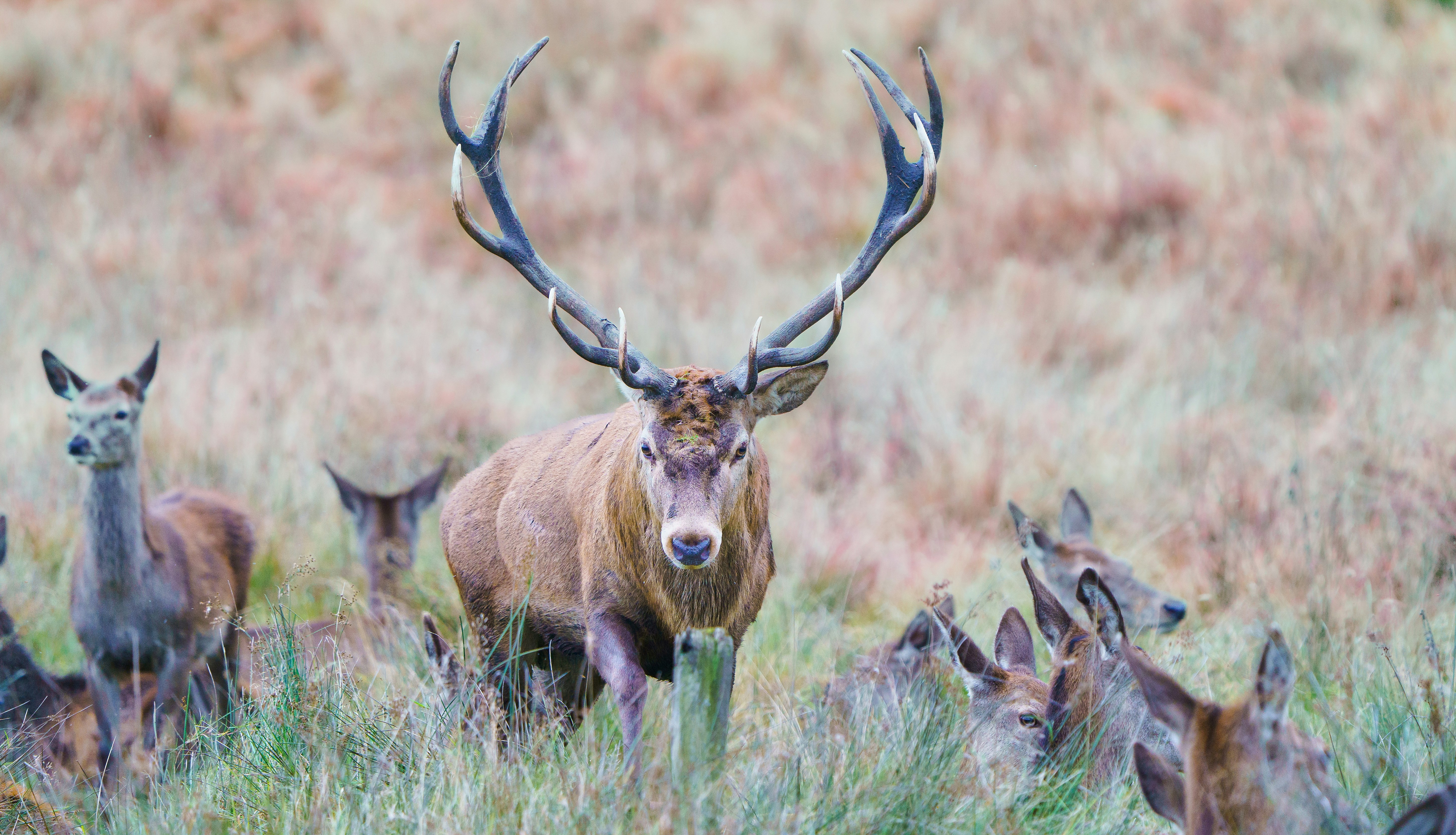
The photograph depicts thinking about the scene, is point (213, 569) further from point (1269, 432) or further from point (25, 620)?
point (1269, 432)

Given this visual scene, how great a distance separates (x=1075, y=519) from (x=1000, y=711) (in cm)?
236

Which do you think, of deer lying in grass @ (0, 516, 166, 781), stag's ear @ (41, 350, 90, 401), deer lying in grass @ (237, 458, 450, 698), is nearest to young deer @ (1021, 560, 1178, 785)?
deer lying in grass @ (237, 458, 450, 698)

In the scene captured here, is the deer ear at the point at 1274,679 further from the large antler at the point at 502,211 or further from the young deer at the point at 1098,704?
the large antler at the point at 502,211

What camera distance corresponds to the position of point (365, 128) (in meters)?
15.4

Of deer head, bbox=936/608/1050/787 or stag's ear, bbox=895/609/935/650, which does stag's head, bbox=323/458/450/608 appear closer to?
stag's ear, bbox=895/609/935/650

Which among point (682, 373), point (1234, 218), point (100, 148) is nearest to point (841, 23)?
point (1234, 218)

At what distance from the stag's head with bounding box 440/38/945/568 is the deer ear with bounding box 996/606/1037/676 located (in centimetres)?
113

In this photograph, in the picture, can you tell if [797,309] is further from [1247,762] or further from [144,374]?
[1247,762]

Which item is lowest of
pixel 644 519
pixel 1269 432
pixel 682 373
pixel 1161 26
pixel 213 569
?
pixel 1269 432

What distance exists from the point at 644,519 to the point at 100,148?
11.9 m

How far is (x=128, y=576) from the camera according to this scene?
573 cm

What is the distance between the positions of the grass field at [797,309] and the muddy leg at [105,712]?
374mm

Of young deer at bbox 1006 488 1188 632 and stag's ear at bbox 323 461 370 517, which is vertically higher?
stag's ear at bbox 323 461 370 517

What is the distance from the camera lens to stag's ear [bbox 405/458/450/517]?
6.72m
